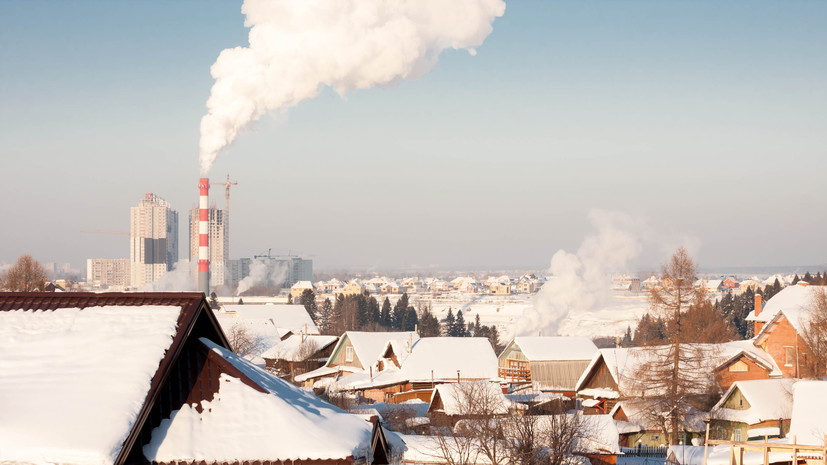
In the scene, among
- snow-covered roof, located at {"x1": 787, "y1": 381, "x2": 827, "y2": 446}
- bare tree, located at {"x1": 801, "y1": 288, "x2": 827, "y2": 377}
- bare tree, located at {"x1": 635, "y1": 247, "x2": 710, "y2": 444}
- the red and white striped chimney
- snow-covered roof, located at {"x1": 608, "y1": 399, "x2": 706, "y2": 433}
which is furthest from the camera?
the red and white striped chimney

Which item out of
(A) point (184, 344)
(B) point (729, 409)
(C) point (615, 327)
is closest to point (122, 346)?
(A) point (184, 344)

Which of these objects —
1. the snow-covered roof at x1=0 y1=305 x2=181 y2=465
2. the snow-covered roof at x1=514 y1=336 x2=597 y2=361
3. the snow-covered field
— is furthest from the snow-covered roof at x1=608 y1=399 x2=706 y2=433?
the snow-covered field

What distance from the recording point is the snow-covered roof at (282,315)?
274 ft

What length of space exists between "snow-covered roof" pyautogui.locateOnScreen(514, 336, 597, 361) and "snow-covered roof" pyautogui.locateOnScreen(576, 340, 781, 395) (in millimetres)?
7873

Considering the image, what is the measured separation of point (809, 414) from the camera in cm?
2714

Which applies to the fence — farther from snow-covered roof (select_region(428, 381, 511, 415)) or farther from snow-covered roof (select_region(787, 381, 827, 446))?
snow-covered roof (select_region(787, 381, 827, 446))

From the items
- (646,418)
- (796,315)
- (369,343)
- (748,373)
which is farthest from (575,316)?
(646,418)

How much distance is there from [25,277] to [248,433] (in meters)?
54.4

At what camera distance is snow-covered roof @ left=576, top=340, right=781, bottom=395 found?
3766 cm

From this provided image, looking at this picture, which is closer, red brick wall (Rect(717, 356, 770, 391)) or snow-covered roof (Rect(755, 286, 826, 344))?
red brick wall (Rect(717, 356, 770, 391))

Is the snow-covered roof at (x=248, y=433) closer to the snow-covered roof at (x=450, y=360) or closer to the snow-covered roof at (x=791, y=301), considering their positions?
the snow-covered roof at (x=450, y=360)

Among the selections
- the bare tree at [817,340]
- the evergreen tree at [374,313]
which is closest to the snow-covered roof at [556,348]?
the bare tree at [817,340]

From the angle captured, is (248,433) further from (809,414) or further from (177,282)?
(177,282)

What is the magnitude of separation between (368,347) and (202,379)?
4565 cm
